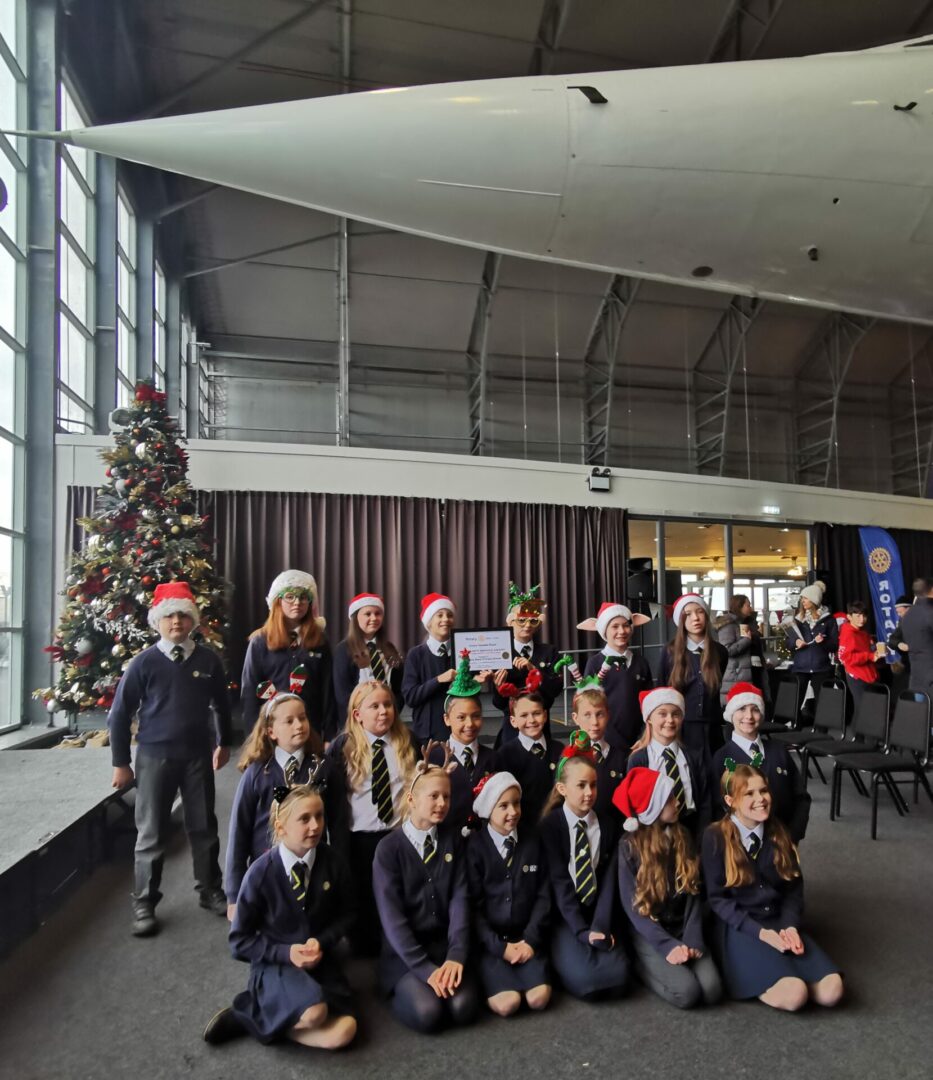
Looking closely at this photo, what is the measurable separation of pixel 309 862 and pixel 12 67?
565 cm

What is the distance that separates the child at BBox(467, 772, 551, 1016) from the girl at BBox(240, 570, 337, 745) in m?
1.10

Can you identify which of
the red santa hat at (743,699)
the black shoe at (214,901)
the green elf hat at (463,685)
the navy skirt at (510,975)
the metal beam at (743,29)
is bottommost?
the black shoe at (214,901)

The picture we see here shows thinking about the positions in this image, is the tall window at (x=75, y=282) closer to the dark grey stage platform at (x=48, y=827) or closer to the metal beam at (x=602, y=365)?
the dark grey stage platform at (x=48, y=827)

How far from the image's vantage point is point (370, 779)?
2402 millimetres

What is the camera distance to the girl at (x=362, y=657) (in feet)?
10.1

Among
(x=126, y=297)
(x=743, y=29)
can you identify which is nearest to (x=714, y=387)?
(x=743, y=29)

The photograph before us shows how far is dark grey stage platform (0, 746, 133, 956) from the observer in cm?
242

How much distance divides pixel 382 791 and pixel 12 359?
171 inches

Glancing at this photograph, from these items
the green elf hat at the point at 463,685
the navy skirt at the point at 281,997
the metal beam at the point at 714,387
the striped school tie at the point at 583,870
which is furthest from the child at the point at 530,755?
the metal beam at the point at 714,387

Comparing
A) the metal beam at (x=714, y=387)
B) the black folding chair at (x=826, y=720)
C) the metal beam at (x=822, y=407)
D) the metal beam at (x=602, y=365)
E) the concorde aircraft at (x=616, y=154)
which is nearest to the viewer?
the concorde aircraft at (x=616, y=154)

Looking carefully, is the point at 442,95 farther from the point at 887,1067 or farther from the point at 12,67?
the point at 12,67

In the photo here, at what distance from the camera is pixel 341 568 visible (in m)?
6.81

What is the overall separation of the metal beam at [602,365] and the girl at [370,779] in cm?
785

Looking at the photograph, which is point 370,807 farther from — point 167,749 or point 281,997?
point 167,749
